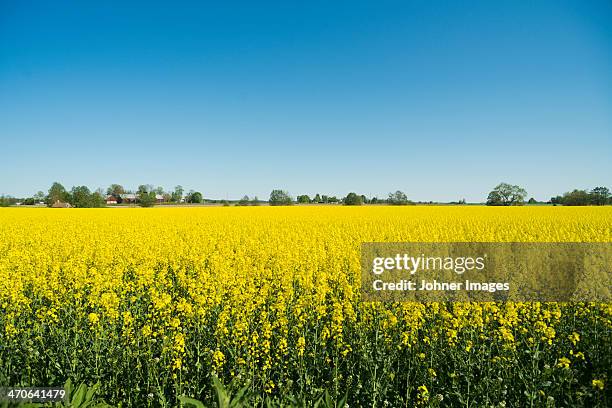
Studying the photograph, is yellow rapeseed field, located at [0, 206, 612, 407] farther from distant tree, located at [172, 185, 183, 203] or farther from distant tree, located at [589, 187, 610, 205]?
distant tree, located at [172, 185, 183, 203]

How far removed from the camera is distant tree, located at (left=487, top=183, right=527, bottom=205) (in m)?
55.2

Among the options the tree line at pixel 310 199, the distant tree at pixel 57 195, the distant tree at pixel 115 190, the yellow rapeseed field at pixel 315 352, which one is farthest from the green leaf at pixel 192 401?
the distant tree at pixel 115 190

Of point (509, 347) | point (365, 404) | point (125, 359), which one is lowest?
point (365, 404)

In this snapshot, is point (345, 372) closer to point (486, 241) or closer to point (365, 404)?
point (365, 404)

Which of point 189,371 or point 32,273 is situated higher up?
point 32,273

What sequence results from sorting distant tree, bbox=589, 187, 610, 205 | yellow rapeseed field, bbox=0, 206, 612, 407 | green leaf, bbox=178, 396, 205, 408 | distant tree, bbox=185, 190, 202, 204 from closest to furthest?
green leaf, bbox=178, 396, 205, 408, yellow rapeseed field, bbox=0, 206, 612, 407, distant tree, bbox=589, 187, 610, 205, distant tree, bbox=185, 190, 202, 204

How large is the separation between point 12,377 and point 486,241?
1279cm

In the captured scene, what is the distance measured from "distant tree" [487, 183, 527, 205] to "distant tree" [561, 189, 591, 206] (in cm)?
567

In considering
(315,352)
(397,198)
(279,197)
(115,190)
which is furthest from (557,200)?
(115,190)

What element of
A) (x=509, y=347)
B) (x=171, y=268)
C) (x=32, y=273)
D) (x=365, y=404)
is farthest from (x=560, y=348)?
(x=32, y=273)

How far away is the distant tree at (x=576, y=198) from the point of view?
164 feet

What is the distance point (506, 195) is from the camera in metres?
58.0

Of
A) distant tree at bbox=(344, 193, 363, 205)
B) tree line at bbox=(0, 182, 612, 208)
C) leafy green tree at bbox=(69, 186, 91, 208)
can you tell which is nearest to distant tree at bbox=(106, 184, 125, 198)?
tree line at bbox=(0, 182, 612, 208)

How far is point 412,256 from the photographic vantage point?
34.4 ft
